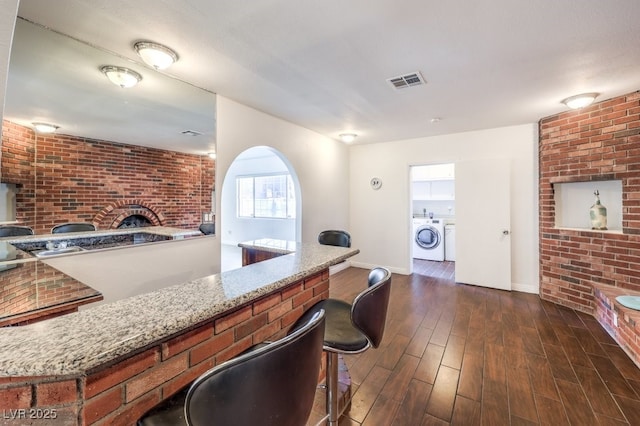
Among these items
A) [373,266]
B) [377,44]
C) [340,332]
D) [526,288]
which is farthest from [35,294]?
[526,288]

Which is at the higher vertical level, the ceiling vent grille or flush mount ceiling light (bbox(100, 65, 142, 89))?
the ceiling vent grille

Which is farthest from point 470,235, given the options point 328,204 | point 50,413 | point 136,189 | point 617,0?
point 50,413

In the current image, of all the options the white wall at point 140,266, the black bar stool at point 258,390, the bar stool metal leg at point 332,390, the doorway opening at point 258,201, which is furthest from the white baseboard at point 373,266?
the black bar stool at point 258,390

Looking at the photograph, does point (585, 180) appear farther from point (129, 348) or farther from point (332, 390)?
point (129, 348)

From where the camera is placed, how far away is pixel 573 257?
327 centimetres

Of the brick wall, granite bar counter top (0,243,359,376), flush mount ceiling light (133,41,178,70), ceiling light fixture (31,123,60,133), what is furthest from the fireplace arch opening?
the brick wall

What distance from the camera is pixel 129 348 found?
66 cm

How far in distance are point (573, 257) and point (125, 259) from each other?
4.72 meters

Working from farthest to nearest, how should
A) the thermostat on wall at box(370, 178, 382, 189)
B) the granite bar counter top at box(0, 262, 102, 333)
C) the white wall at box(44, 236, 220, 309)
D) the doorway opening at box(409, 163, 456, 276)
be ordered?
the doorway opening at box(409, 163, 456, 276) < the thermostat on wall at box(370, 178, 382, 189) < the white wall at box(44, 236, 220, 309) < the granite bar counter top at box(0, 262, 102, 333)

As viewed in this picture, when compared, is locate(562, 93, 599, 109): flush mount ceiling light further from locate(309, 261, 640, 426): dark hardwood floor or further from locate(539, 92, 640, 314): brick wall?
locate(309, 261, 640, 426): dark hardwood floor

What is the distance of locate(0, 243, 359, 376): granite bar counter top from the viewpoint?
1.90 feet

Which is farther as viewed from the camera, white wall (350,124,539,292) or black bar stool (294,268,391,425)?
white wall (350,124,539,292)

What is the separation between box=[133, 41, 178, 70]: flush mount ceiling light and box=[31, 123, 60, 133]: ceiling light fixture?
776 mm

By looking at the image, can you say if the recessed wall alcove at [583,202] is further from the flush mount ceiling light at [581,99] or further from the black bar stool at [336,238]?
the black bar stool at [336,238]
